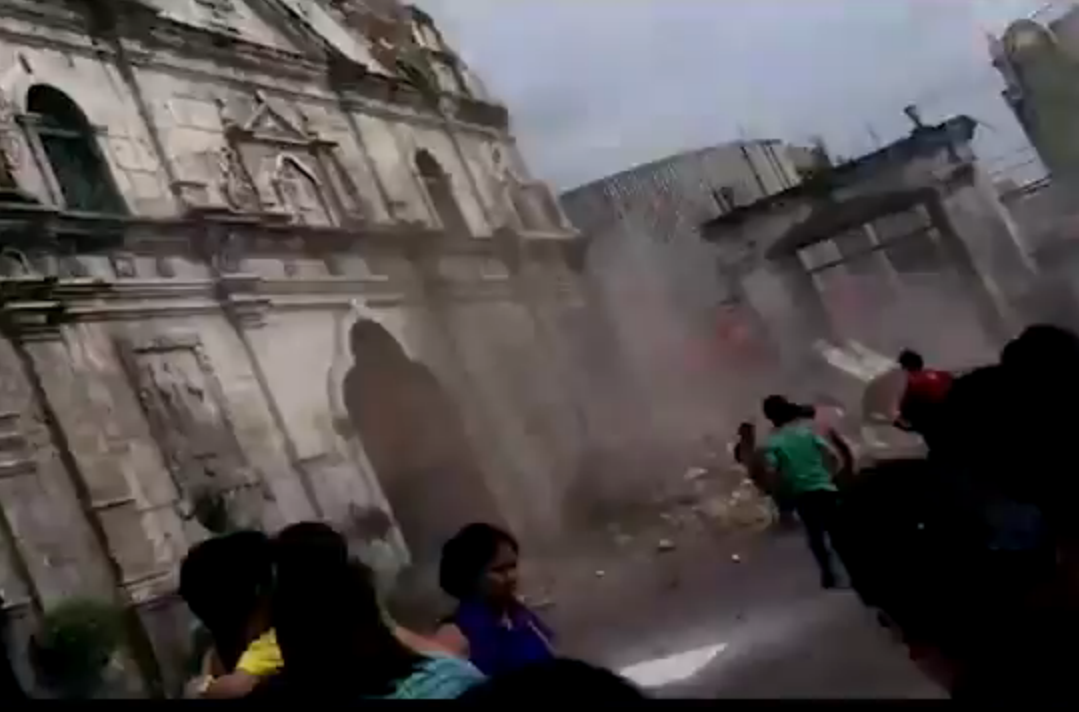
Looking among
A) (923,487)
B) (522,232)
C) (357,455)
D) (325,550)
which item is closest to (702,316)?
(522,232)

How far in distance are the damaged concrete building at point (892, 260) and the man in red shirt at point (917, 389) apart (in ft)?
0.47

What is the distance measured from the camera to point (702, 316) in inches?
115

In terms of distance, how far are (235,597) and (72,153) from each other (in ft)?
4.81

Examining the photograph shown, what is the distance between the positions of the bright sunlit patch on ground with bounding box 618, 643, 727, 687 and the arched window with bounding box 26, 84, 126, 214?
133 cm

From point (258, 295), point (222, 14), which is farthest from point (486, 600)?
point (222, 14)

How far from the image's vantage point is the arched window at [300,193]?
9.04 ft

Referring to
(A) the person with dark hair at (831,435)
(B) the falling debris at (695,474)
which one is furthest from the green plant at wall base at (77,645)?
(A) the person with dark hair at (831,435)

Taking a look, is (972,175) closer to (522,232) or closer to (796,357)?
(796,357)

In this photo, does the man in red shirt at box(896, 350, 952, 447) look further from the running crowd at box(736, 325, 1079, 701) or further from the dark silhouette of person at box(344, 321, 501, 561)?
the dark silhouette of person at box(344, 321, 501, 561)

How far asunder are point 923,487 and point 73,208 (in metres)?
1.99

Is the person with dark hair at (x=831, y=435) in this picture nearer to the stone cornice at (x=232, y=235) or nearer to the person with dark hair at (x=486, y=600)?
the stone cornice at (x=232, y=235)

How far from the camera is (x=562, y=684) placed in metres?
0.77

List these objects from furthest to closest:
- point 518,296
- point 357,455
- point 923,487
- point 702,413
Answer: point 518,296
point 702,413
point 357,455
point 923,487

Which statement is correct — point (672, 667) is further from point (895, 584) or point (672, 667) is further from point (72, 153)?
point (72, 153)
